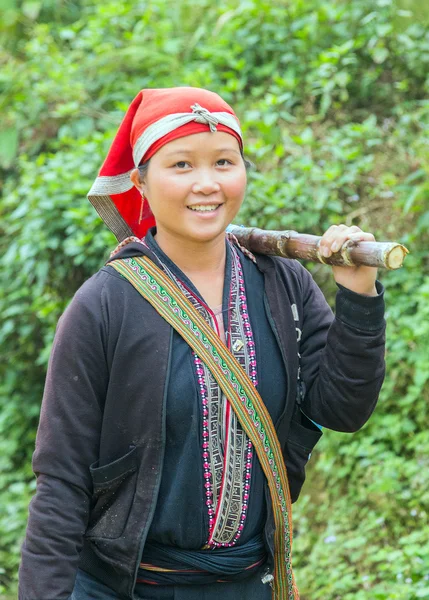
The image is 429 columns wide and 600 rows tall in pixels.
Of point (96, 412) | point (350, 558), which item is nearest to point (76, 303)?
point (96, 412)

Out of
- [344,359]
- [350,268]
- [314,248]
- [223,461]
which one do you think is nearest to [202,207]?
[314,248]

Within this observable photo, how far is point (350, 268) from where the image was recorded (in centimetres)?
208

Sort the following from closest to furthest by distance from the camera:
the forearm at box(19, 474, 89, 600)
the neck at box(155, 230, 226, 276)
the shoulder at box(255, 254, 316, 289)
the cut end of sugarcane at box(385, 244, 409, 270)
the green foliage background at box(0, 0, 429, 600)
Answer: the cut end of sugarcane at box(385, 244, 409, 270), the forearm at box(19, 474, 89, 600), the neck at box(155, 230, 226, 276), the shoulder at box(255, 254, 316, 289), the green foliage background at box(0, 0, 429, 600)

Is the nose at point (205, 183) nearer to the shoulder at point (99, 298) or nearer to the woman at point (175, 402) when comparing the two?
the woman at point (175, 402)

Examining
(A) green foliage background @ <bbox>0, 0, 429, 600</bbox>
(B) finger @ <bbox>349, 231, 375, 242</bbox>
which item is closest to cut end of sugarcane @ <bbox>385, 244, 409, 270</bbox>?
(B) finger @ <bbox>349, 231, 375, 242</bbox>

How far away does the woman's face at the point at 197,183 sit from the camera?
2.10 metres

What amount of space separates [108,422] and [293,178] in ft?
10.1

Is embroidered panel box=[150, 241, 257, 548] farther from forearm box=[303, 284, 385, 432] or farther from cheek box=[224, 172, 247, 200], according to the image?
cheek box=[224, 172, 247, 200]

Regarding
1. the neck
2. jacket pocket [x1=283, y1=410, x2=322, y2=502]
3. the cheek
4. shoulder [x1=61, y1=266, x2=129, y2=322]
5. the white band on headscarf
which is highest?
the white band on headscarf

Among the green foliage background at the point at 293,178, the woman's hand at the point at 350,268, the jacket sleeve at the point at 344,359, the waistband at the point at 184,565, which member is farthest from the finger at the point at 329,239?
the green foliage background at the point at 293,178

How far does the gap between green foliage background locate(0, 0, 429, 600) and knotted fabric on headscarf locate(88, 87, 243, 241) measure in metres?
1.60

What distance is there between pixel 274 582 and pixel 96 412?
2.31 feet

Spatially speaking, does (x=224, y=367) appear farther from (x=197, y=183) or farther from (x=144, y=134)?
(x=144, y=134)

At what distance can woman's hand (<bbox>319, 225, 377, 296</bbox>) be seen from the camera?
6.54 ft
